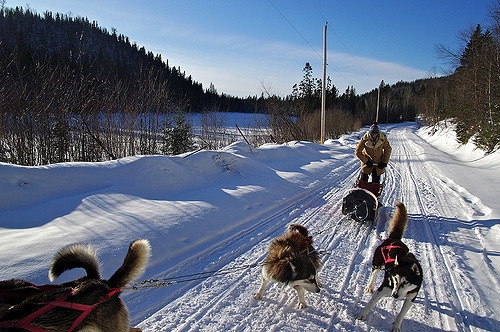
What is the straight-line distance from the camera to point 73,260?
206cm

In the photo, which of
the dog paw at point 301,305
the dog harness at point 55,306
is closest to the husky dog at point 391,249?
the dog paw at point 301,305

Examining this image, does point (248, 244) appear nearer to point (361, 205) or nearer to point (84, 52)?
point (361, 205)

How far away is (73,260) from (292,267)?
2.05 meters

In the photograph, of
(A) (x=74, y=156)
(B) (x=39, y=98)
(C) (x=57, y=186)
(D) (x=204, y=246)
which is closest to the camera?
(D) (x=204, y=246)

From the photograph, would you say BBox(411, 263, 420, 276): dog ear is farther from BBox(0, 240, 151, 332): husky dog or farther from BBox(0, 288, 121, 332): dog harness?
BBox(0, 288, 121, 332): dog harness

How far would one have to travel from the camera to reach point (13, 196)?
4.81 meters

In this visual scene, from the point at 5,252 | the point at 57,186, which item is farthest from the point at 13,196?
the point at 5,252

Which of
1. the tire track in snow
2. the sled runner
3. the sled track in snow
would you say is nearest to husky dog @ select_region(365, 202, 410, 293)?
the tire track in snow

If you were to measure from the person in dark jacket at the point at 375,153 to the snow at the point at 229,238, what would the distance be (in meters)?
0.93

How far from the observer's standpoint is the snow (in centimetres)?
314

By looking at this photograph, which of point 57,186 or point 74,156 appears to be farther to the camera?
point 74,156

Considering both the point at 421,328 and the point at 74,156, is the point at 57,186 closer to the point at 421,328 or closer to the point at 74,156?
the point at 74,156

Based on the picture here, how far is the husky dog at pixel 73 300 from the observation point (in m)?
1.57

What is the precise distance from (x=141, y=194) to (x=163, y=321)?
3812 mm
